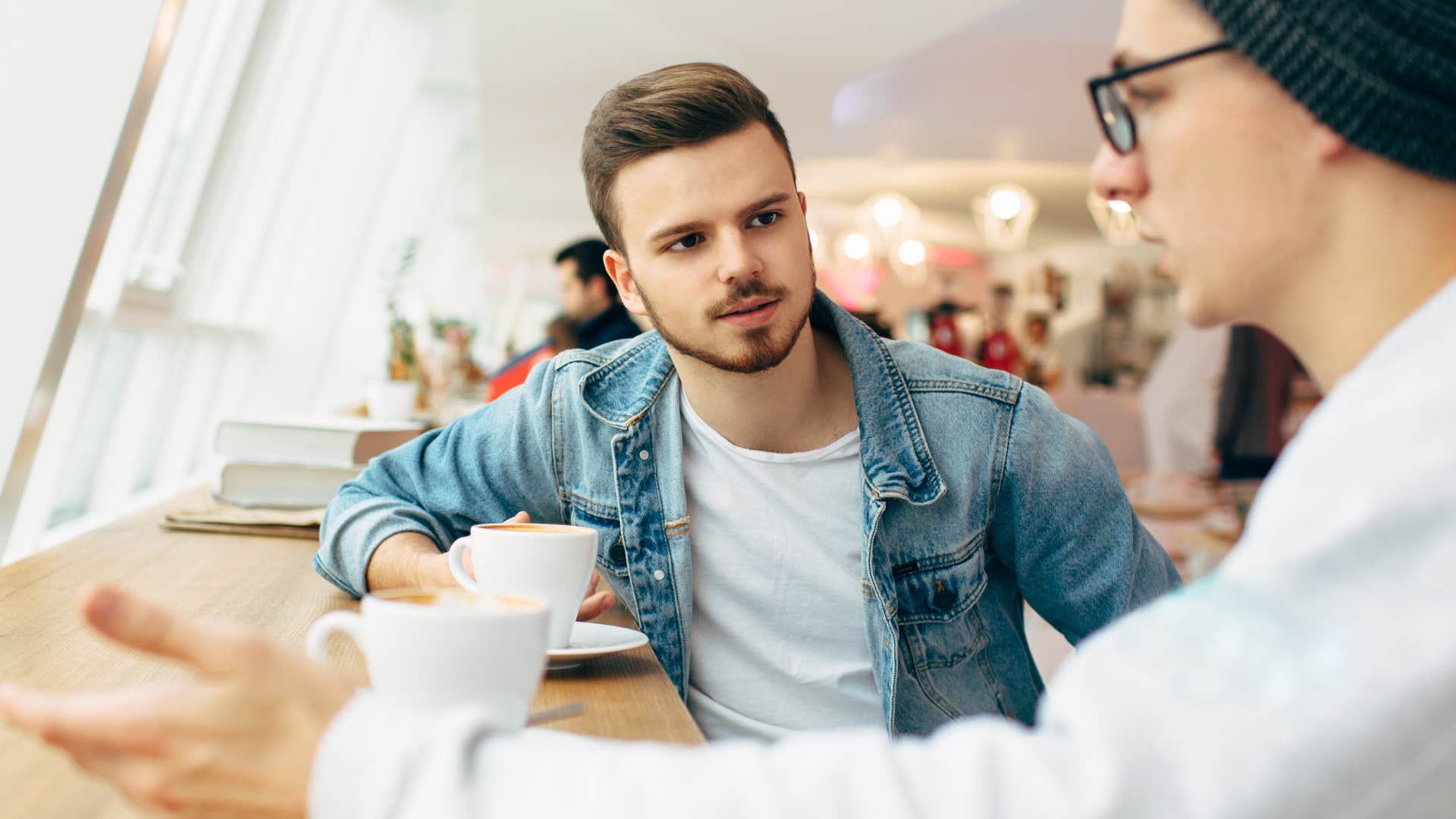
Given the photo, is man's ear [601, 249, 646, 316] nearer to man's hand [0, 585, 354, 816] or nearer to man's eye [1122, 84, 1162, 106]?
man's eye [1122, 84, 1162, 106]

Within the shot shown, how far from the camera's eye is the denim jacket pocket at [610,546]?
143 centimetres

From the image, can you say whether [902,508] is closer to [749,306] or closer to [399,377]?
[749,306]

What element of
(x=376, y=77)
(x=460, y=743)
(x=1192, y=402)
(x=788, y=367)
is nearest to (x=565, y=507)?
(x=788, y=367)

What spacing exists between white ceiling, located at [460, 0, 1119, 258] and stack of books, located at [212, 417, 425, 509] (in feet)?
12.5

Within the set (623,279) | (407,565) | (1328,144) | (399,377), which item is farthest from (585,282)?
(1328,144)

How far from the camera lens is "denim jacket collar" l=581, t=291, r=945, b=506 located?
53.1 inches

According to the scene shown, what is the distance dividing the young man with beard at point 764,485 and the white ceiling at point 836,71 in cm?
406

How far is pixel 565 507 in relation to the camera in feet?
4.95

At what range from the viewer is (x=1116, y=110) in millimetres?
766

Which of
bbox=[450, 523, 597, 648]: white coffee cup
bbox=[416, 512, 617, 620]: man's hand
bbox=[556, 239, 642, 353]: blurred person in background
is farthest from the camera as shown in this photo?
bbox=[556, 239, 642, 353]: blurred person in background

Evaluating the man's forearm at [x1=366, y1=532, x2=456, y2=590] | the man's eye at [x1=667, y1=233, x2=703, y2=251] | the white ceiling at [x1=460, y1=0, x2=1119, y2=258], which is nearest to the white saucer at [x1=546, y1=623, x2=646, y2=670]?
the man's forearm at [x1=366, y1=532, x2=456, y2=590]

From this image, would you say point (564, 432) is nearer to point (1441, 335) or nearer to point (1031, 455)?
point (1031, 455)

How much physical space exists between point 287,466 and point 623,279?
2.47 ft

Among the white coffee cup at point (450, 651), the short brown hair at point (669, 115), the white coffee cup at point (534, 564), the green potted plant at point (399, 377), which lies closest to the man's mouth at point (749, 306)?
the short brown hair at point (669, 115)
